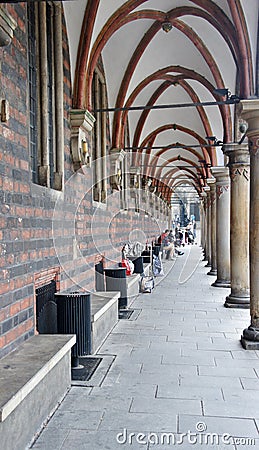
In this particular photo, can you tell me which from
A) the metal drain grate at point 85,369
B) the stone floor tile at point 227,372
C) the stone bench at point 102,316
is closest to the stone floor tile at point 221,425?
the stone floor tile at point 227,372

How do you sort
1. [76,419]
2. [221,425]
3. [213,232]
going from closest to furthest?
[221,425] < [76,419] < [213,232]

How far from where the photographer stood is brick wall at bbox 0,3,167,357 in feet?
14.3

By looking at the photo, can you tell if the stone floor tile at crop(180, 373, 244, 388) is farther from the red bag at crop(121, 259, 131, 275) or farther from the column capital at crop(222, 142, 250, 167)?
the red bag at crop(121, 259, 131, 275)

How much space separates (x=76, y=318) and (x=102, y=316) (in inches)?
50.9

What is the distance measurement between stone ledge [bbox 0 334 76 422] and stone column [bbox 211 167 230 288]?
27.0 ft

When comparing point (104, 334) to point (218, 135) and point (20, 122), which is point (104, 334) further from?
point (218, 135)

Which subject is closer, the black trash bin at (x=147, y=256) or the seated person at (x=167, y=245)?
the black trash bin at (x=147, y=256)

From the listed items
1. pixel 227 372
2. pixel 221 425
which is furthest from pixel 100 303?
pixel 221 425

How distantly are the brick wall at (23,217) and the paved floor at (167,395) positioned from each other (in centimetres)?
89

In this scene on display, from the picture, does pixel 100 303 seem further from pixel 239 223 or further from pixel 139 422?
pixel 239 223

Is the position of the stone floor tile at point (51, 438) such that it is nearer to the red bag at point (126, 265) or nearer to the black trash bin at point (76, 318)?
the black trash bin at point (76, 318)

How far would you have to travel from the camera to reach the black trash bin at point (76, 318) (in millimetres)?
5633

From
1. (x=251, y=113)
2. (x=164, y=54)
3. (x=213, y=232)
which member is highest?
(x=164, y=54)

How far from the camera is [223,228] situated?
12922mm
